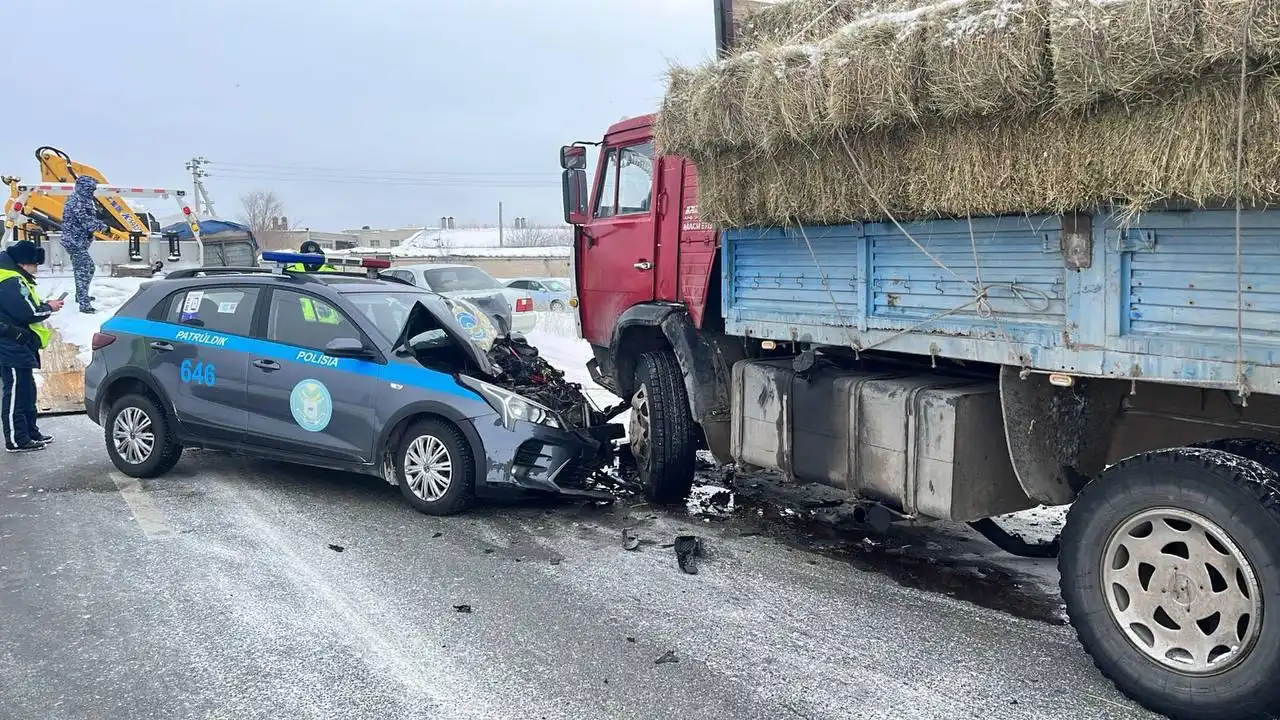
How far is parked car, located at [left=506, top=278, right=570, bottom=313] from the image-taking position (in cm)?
2579

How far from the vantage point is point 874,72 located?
4.27 m

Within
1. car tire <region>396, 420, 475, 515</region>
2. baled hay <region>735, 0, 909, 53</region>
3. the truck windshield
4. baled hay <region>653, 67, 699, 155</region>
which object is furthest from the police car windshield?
the truck windshield

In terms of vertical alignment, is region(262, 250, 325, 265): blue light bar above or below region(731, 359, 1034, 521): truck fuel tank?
above

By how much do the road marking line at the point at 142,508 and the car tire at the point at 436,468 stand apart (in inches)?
56.6

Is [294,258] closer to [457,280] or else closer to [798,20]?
[798,20]

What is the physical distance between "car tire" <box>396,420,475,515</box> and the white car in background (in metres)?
8.67

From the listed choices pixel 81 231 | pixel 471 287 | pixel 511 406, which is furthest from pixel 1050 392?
pixel 81 231

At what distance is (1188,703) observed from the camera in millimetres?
3377

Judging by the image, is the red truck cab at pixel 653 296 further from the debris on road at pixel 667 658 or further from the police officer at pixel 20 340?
the police officer at pixel 20 340

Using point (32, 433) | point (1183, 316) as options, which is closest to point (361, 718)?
point (1183, 316)

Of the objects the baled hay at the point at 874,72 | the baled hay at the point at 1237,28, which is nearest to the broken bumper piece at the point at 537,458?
the baled hay at the point at 874,72

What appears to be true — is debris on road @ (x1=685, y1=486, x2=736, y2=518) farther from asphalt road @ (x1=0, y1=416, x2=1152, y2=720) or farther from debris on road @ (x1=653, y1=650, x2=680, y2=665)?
debris on road @ (x1=653, y1=650, x2=680, y2=665)

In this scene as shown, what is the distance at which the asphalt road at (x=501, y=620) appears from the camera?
360cm

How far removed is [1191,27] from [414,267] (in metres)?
14.2
